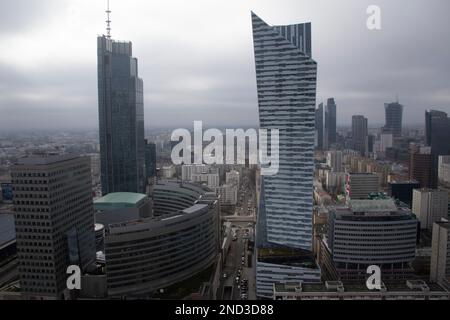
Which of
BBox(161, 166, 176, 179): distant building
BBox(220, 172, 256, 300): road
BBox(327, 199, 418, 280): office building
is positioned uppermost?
BBox(161, 166, 176, 179): distant building

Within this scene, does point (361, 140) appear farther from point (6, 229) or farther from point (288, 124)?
point (6, 229)

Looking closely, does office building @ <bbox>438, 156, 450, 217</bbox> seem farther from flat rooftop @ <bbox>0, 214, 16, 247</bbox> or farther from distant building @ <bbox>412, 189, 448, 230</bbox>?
flat rooftop @ <bbox>0, 214, 16, 247</bbox>

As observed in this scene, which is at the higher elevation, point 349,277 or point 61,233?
point 61,233

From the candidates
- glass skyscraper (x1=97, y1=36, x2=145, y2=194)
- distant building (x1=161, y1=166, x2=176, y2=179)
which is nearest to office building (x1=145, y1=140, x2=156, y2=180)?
glass skyscraper (x1=97, y1=36, x2=145, y2=194)

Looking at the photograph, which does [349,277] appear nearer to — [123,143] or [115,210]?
[115,210]

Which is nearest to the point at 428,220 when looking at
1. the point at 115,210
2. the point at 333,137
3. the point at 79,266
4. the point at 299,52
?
the point at 333,137

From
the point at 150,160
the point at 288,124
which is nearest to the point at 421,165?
the point at 288,124
